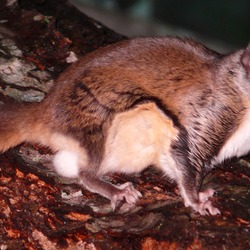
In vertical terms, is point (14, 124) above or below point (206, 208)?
below

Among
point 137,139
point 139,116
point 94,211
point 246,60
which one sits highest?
point 246,60

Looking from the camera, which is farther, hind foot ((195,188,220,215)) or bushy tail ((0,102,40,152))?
bushy tail ((0,102,40,152))

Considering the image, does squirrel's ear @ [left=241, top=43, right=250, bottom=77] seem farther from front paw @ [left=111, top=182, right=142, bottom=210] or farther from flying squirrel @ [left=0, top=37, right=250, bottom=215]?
front paw @ [left=111, top=182, right=142, bottom=210]

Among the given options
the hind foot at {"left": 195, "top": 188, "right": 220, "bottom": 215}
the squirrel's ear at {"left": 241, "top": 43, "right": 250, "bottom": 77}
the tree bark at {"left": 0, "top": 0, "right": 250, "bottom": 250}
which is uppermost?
the squirrel's ear at {"left": 241, "top": 43, "right": 250, "bottom": 77}

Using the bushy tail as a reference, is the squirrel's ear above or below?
above

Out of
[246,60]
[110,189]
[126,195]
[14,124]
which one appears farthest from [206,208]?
[14,124]

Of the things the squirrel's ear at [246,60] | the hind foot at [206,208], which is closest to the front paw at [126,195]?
the hind foot at [206,208]

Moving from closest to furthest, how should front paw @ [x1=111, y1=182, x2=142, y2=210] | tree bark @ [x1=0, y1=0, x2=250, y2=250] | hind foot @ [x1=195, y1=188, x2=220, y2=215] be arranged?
tree bark @ [x1=0, y1=0, x2=250, y2=250], hind foot @ [x1=195, y1=188, x2=220, y2=215], front paw @ [x1=111, y1=182, x2=142, y2=210]

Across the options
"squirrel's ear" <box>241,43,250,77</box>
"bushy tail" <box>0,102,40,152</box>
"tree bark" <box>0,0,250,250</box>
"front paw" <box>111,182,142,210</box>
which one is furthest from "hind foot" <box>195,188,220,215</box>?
"bushy tail" <box>0,102,40,152</box>

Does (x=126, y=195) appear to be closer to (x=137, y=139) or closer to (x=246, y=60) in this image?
(x=137, y=139)
